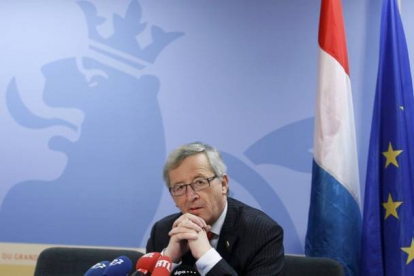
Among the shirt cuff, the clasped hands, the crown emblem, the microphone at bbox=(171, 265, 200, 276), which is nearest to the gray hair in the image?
the clasped hands

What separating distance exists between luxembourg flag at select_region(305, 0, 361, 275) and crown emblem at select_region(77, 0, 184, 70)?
3.22 feet

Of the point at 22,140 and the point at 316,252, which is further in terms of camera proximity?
the point at 22,140

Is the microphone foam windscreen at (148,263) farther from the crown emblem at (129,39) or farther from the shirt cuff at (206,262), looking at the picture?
the crown emblem at (129,39)

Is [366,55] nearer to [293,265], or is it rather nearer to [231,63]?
[231,63]

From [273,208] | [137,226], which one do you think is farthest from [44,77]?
[273,208]

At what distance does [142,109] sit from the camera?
10.1 feet

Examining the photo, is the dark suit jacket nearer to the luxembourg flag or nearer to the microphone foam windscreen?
the microphone foam windscreen

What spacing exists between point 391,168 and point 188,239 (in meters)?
1.34

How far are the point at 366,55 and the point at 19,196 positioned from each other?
7.80ft

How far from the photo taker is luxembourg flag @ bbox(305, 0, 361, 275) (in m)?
2.52

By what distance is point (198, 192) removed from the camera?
179 centimetres

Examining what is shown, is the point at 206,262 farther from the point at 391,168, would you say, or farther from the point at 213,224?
the point at 391,168

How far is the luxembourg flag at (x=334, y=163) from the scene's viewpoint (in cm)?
252

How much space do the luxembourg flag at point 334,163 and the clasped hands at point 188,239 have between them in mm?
1031
